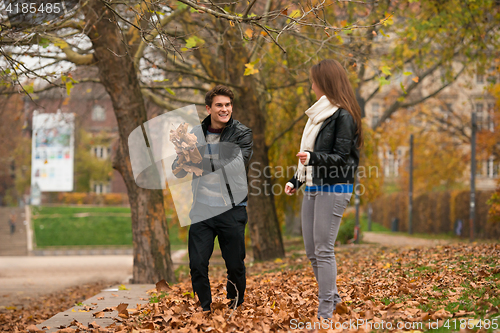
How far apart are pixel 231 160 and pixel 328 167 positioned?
859mm

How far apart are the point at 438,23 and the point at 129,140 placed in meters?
7.53

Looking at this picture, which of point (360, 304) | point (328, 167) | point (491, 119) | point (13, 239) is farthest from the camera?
point (13, 239)

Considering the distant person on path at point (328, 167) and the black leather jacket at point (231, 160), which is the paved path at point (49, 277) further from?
the distant person on path at point (328, 167)

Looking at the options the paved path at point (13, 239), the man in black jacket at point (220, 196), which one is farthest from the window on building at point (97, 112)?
the man in black jacket at point (220, 196)

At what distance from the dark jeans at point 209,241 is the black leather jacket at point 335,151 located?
2.78ft

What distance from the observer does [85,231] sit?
107 feet

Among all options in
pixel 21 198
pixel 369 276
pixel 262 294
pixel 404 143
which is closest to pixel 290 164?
pixel 369 276

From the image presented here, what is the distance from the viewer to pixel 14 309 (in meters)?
8.46

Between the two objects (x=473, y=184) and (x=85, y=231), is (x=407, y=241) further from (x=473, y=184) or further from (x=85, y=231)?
(x=85, y=231)

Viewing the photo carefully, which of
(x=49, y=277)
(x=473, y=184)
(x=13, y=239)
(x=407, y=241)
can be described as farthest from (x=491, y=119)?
(x=13, y=239)

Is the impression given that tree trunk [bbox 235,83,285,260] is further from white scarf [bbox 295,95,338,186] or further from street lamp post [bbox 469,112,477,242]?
street lamp post [bbox 469,112,477,242]

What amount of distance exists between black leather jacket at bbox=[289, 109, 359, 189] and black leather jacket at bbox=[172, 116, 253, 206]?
675mm

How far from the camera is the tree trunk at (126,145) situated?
8156mm

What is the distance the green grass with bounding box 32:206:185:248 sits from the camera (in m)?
30.8
